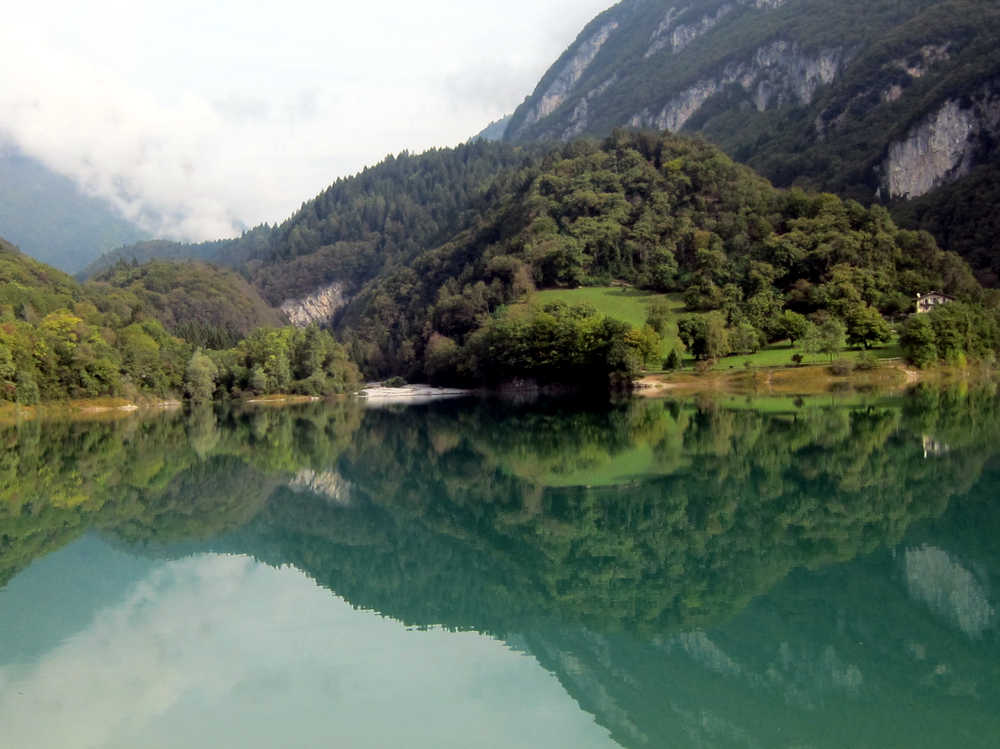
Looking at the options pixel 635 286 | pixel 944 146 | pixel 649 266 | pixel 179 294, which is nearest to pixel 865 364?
pixel 635 286

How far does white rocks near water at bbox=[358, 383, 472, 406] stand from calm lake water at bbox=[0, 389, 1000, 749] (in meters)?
77.1

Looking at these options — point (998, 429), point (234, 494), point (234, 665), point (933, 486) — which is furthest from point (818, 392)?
point (234, 665)

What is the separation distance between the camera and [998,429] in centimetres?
3525

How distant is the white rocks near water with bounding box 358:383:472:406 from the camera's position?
111438mm

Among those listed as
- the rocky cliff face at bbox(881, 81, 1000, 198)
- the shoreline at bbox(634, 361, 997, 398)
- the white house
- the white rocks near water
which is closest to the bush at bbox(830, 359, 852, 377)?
the shoreline at bbox(634, 361, 997, 398)

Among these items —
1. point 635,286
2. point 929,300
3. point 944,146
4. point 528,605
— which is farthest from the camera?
point 944,146

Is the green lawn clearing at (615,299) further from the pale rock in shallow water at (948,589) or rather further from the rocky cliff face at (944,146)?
the rocky cliff face at (944,146)

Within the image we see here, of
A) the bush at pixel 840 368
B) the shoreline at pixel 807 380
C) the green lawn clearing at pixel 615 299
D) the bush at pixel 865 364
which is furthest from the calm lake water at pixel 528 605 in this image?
the green lawn clearing at pixel 615 299

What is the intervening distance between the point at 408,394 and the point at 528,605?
107147 millimetres

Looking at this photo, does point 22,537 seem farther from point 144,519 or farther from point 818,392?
point 818,392

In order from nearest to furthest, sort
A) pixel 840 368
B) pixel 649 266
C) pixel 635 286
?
pixel 840 368 → pixel 649 266 → pixel 635 286

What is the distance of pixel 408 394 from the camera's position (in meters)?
122

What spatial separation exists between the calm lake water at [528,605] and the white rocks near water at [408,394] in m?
77.1

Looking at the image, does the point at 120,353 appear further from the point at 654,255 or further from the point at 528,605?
the point at 528,605
